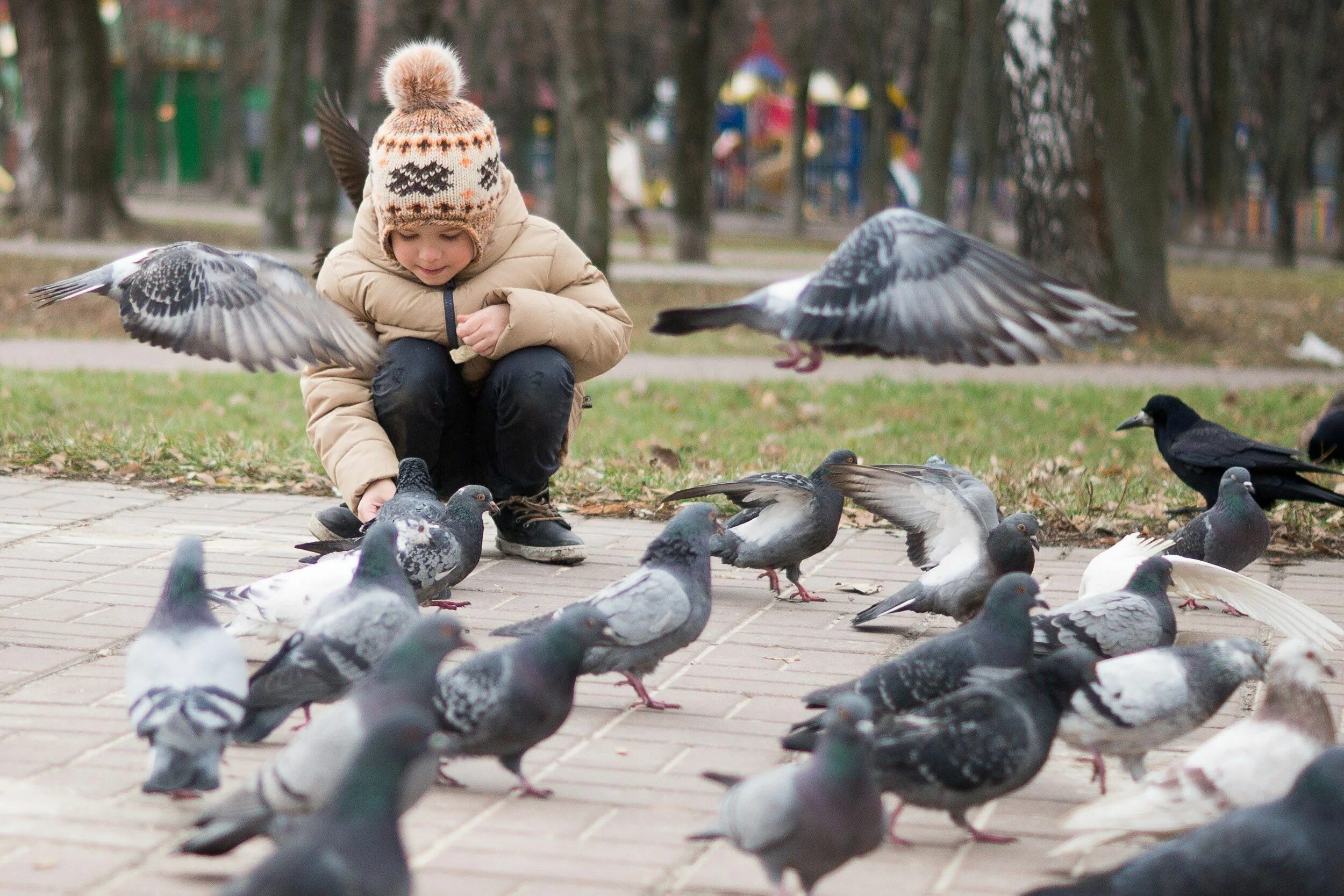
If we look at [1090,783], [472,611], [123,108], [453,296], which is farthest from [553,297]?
[123,108]

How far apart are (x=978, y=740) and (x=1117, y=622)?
1052mm

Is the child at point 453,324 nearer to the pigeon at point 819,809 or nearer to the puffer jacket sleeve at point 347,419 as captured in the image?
the puffer jacket sleeve at point 347,419

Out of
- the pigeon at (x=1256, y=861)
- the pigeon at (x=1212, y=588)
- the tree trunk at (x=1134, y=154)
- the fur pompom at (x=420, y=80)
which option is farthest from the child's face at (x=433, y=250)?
the tree trunk at (x=1134, y=154)

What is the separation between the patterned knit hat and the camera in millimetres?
4824

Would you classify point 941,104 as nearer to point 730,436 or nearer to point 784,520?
point 730,436

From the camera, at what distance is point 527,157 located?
128ft

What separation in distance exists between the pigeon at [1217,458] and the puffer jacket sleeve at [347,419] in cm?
292

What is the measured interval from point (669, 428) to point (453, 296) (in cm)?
332

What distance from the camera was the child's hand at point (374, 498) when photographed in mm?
4855

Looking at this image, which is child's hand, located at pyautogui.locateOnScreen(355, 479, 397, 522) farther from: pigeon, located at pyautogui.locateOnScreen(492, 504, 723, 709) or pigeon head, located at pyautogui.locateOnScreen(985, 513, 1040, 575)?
pigeon head, located at pyautogui.locateOnScreen(985, 513, 1040, 575)

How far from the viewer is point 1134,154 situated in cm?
1288

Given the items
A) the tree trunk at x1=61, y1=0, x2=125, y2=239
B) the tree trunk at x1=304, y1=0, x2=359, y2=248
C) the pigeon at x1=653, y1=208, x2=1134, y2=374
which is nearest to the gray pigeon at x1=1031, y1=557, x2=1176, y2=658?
the pigeon at x1=653, y1=208, x2=1134, y2=374

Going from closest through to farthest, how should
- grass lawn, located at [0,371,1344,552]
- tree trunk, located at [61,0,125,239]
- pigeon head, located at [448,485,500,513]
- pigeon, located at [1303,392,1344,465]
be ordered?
pigeon head, located at [448,485,500,513] < grass lawn, located at [0,371,1344,552] < pigeon, located at [1303,392,1344,465] < tree trunk, located at [61,0,125,239]

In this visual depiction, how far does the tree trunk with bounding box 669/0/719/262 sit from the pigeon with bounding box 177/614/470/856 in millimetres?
18403
